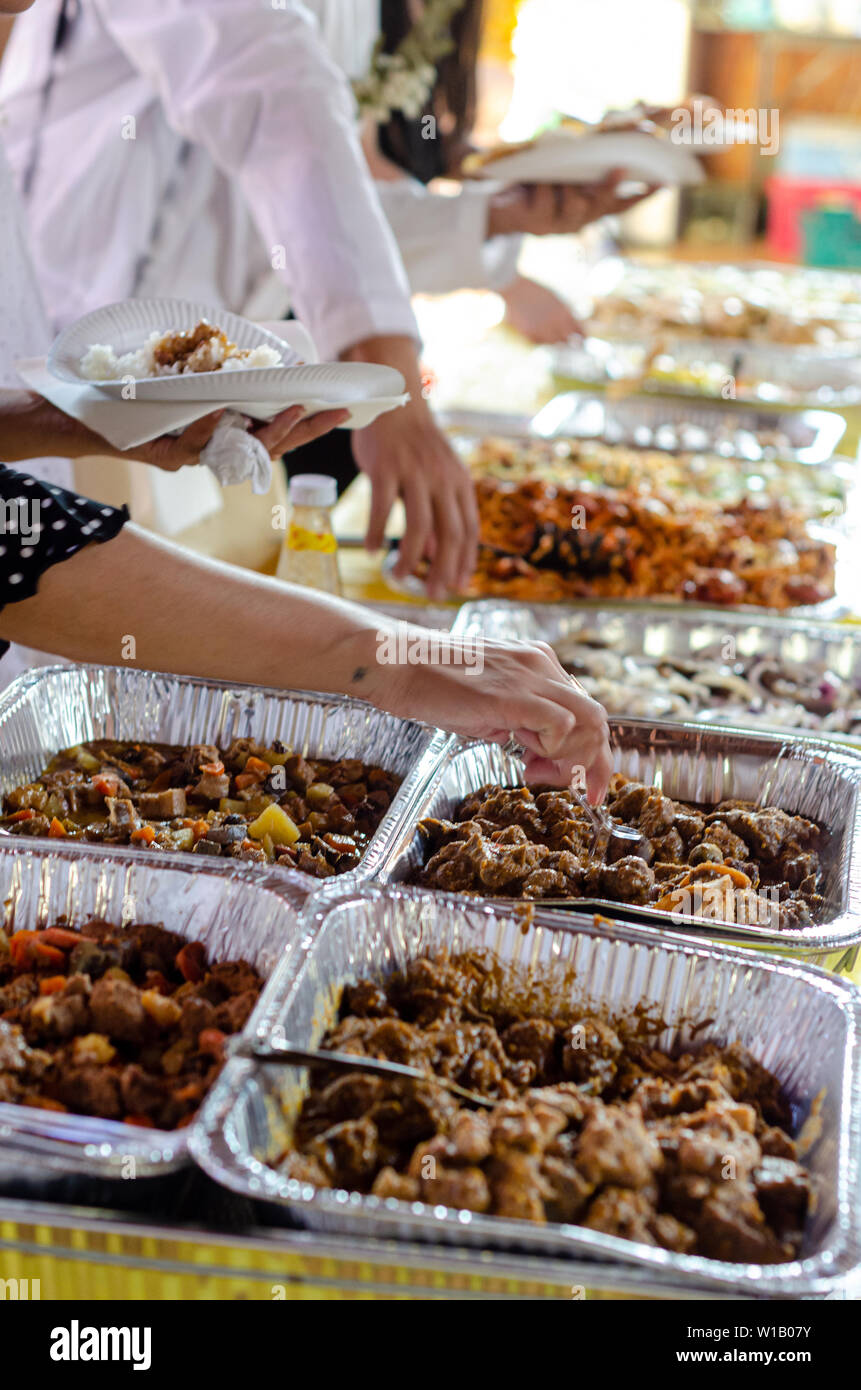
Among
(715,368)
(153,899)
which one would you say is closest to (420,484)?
(153,899)

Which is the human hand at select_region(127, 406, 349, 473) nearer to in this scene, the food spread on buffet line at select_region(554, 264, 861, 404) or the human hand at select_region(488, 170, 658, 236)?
the human hand at select_region(488, 170, 658, 236)

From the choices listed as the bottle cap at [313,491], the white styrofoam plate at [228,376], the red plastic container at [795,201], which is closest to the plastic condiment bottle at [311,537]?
the bottle cap at [313,491]

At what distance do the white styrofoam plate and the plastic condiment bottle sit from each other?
22cm

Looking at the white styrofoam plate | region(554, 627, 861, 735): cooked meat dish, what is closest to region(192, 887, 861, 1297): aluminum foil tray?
the white styrofoam plate

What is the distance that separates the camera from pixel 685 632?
6.72 ft

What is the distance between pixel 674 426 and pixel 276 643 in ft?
7.32

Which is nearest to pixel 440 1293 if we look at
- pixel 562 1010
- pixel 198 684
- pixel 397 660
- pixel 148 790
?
pixel 562 1010

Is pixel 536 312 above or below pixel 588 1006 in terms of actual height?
above

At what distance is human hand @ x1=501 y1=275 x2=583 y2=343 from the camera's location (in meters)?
3.23

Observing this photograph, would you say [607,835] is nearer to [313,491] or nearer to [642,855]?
[642,855]

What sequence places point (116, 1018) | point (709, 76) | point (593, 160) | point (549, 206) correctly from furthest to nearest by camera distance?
point (709, 76)
point (549, 206)
point (593, 160)
point (116, 1018)

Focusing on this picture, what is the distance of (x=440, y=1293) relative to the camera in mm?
826

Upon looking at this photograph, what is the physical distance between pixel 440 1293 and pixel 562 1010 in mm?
314

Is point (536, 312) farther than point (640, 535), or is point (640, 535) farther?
point (536, 312)
